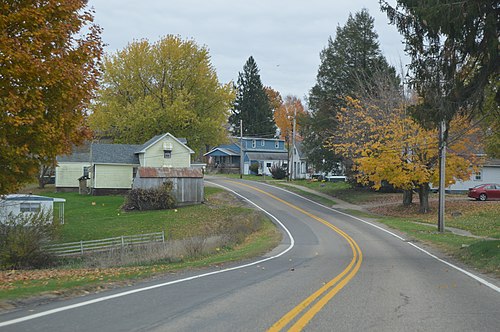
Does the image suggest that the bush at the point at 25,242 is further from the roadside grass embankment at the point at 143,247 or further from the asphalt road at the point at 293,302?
the asphalt road at the point at 293,302

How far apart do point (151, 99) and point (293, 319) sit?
1898 inches

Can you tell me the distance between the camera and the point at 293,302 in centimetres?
888

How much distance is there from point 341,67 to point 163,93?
18.4 metres

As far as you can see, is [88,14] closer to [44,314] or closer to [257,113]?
[44,314]

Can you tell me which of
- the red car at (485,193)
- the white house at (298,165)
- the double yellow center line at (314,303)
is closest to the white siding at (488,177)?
the red car at (485,193)

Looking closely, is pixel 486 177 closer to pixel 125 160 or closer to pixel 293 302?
pixel 125 160

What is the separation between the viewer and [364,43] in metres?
50.8

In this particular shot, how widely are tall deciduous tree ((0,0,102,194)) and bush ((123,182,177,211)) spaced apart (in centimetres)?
2960

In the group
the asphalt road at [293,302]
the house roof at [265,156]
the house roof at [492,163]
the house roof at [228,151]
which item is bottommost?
the asphalt road at [293,302]

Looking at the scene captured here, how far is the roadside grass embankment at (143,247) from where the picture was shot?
11.3 m

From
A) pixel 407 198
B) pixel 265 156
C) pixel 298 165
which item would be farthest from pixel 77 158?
pixel 407 198

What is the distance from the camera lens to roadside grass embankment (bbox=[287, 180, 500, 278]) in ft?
55.9

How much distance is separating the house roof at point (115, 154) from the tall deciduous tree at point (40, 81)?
41.0m

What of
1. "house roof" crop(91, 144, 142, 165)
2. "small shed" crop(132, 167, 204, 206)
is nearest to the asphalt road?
"small shed" crop(132, 167, 204, 206)
